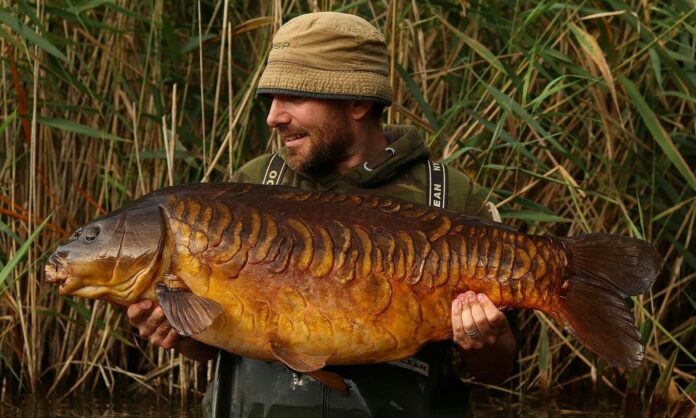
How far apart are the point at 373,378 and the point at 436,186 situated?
46cm

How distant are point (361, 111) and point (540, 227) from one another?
162 cm

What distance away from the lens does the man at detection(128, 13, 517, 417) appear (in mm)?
2551

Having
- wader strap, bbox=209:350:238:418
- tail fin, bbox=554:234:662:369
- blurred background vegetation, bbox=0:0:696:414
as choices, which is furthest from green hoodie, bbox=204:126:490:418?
blurred background vegetation, bbox=0:0:696:414

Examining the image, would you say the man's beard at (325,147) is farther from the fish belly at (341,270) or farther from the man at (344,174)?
the fish belly at (341,270)

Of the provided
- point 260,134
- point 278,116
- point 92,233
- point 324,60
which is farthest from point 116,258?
point 260,134

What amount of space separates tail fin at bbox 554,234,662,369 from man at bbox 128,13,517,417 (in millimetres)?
183

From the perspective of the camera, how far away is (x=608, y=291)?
2354 millimetres

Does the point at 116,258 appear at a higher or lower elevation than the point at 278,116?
lower

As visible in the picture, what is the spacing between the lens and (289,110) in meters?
2.65

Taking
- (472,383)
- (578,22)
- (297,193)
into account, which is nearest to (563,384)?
(472,383)

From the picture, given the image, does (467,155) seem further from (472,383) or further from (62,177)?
(62,177)

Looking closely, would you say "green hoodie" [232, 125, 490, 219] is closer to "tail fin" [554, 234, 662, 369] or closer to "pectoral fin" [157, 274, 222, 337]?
"tail fin" [554, 234, 662, 369]

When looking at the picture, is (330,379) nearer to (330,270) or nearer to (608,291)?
(330,270)

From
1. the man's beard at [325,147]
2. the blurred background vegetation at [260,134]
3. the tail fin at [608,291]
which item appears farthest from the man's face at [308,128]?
the blurred background vegetation at [260,134]
